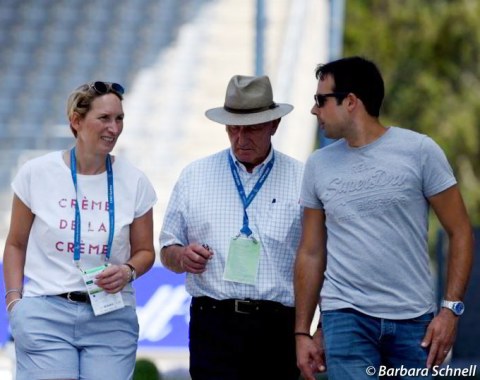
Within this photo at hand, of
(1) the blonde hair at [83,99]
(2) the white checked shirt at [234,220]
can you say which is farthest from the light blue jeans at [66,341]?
(1) the blonde hair at [83,99]

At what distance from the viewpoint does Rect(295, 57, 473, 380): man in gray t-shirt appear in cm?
481

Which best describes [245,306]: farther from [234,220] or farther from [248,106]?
[248,106]

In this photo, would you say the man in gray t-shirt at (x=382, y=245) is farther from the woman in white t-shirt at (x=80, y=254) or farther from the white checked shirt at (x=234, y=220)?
the woman in white t-shirt at (x=80, y=254)

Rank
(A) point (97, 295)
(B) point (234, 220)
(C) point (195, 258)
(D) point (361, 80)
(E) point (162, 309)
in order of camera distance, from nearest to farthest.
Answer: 1. (D) point (361, 80)
2. (A) point (97, 295)
3. (C) point (195, 258)
4. (B) point (234, 220)
5. (E) point (162, 309)

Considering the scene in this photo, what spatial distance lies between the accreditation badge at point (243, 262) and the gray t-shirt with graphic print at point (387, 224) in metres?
0.46

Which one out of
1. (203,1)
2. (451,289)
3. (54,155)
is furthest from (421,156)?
(203,1)

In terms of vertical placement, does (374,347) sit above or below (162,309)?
above

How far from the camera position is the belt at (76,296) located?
5.10m

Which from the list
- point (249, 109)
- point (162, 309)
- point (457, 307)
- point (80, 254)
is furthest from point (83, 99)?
point (162, 309)

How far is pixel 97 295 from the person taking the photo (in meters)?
5.08

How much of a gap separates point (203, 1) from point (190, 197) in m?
13.1

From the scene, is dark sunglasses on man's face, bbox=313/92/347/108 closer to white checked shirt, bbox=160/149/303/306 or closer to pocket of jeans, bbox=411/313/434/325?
white checked shirt, bbox=160/149/303/306

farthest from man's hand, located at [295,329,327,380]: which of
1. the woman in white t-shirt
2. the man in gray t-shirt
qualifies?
the woman in white t-shirt

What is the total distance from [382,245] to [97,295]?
1.19m
